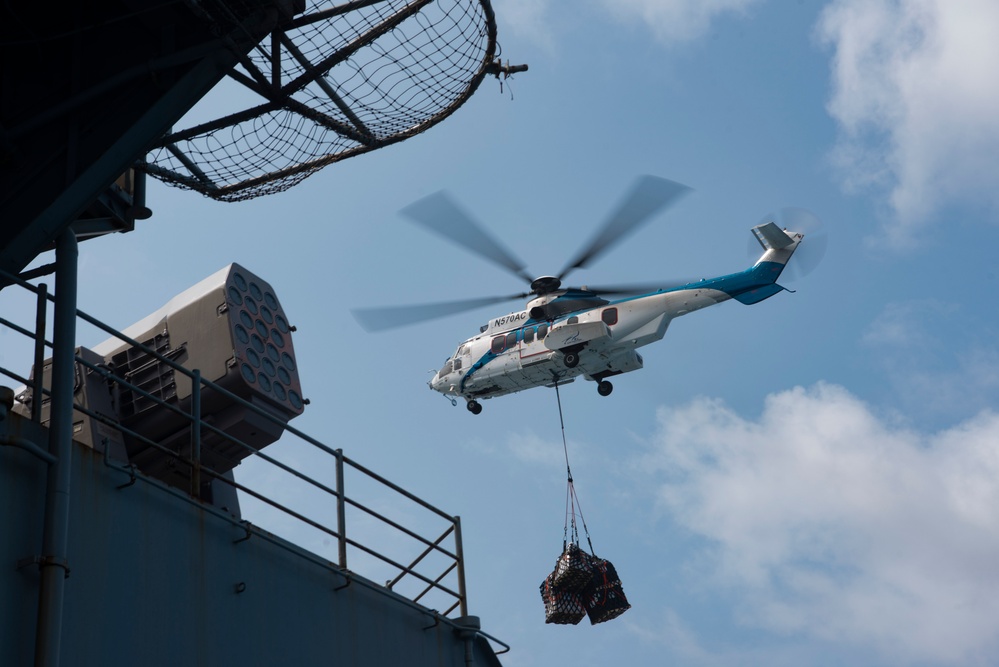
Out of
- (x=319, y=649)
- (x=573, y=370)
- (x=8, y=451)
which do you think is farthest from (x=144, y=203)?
(x=573, y=370)

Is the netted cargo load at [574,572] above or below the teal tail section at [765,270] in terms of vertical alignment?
below

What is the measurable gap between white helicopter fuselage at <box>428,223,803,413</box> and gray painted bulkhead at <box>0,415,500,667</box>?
66.8 feet

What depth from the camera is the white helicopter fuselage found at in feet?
94.5

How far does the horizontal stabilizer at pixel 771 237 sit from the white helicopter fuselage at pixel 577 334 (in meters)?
2.90

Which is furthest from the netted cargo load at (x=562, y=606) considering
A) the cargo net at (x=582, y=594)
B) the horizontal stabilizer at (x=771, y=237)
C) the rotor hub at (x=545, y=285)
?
the horizontal stabilizer at (x=771, y=237)

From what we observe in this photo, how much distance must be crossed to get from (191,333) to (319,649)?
3.68 meters

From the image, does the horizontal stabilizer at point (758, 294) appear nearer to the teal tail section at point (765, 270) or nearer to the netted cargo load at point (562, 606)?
the teal tail section at point (765, 270)

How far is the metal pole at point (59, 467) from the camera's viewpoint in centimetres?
568

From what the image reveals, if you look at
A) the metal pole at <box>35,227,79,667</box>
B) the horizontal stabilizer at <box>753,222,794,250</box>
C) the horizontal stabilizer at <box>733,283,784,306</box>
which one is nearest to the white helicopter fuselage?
the horizontal stabilizer at <box>733,283,784,306</box>

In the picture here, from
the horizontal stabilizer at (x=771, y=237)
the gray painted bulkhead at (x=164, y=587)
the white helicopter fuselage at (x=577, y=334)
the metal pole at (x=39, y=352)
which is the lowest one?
the gray painted bulkhead at (x=164, y=587)

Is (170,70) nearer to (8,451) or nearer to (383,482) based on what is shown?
(8,451)

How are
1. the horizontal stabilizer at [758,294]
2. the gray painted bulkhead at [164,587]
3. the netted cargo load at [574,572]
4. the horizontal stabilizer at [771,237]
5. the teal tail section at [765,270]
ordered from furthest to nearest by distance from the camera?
1. the horizontal stabilizer at [771,237]
2. the horizontal stabilizer at [758,294]
3. the teal tail section at [765,270]
4. the netted cargo load at [574,572]
5. the gray painted bulkhead at [164,587]

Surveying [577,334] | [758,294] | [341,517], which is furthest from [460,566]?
[758,294]

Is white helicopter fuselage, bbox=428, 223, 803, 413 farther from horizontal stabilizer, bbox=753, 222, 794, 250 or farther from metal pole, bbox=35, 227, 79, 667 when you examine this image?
metal pole, bbox=35, 227, 79, 667
